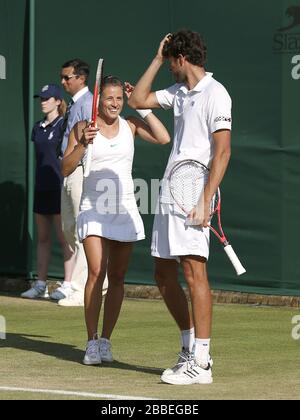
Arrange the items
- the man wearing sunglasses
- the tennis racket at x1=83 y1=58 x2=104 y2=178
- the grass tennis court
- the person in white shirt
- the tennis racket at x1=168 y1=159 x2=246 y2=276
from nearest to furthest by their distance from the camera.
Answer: the grass tennis court, the tennis racket at x1=168 y1=159 x2=246 y2=276, the tennis racket at x1=83 y1=58 x2=104 y2=178, the person in white shirt, the man wearing sunglasses

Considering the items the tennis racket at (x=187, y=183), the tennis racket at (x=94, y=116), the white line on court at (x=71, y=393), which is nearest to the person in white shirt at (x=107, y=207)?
the tennis racket at (x=94, y=116)

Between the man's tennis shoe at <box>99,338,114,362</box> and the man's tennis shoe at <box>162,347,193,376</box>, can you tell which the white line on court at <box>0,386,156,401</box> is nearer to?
the man's tennis shoe at <box>162,347,193,376</box>

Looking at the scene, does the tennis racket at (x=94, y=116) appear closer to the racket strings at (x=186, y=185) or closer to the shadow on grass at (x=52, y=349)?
the racket strings at (x=186, y=185)

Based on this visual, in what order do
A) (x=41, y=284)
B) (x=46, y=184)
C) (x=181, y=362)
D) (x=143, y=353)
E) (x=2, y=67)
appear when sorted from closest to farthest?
1. (x=181, y=362)
2. (x=143, y=353)
3. (x=41, y=284)
4. (x=46, y=184)
5. (x=2, y=67)

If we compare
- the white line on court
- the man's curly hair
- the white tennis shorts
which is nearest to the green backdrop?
the man's curly hair

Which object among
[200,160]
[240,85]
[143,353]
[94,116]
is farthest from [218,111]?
[240,85]

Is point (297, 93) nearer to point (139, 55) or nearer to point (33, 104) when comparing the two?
point (139, 55)

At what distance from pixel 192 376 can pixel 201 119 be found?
1.55 m

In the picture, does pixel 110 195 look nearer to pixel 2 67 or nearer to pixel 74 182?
pixel 74 182

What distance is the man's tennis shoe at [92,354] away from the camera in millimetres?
8609

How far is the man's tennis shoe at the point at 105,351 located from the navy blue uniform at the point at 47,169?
4101mm

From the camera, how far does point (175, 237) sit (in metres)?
7.80

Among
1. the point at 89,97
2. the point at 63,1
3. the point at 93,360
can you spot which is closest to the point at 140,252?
the point at 89,97

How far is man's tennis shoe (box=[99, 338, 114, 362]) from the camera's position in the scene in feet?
28.8
